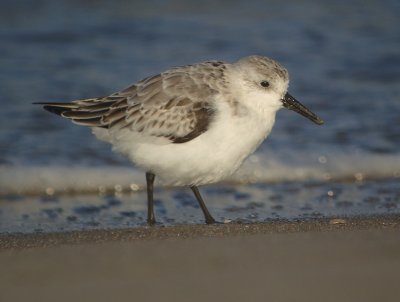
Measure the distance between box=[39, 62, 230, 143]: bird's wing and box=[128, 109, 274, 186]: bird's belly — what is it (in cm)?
10

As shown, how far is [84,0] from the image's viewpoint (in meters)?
15.2

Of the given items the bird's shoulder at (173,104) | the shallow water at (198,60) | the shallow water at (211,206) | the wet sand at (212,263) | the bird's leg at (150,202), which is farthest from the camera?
the shallow water at (198,60)

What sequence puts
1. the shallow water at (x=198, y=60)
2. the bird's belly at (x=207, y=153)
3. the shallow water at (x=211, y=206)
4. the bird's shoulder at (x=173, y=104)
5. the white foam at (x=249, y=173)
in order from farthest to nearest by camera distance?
1. the shallow water at (x=198, y=60)
2. the white foam at (x=249, y=173)
3. the shallow water at (x=211, y=206)
4. the bird's shoulder at (x=173, y=104)
5. the bird's belly at (x=207, y=153)

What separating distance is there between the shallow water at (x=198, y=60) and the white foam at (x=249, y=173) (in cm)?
1

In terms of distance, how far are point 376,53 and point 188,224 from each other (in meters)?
6.24

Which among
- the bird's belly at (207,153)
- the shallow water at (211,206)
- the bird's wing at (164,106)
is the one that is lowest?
the shallow water at (211,206)

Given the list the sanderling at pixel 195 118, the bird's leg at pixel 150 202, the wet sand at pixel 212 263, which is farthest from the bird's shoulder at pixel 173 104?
the wet sand at pixel 212 263

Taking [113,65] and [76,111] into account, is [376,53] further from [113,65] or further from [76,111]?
[76,111]

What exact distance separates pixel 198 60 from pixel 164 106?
16.2 ft

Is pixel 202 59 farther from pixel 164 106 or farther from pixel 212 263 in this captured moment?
pixel 212 263

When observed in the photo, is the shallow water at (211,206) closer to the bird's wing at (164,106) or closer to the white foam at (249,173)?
the white foam at (249,173)

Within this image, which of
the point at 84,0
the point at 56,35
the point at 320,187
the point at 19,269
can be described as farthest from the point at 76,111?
the point at 84,0

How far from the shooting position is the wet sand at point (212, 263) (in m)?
5.75

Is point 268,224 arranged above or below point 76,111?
below
